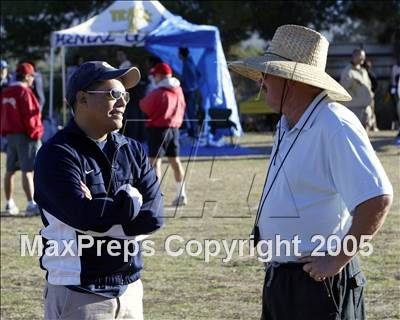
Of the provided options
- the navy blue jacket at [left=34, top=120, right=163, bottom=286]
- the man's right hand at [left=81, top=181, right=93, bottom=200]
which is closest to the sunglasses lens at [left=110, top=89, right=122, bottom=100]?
the navy blue jacket at [left=34, top=120, right=163, bottom=286]

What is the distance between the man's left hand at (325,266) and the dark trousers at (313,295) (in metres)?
0.09

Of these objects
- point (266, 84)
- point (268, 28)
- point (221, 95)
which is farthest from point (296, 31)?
point (268, 28)

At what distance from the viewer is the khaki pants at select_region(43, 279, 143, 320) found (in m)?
3.83

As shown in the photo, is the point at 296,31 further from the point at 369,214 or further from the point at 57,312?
the point at 57,312

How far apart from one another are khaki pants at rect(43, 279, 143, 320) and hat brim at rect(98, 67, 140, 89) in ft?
2.89

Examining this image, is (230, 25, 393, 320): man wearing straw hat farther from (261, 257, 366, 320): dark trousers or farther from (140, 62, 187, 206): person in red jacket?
(140, 62, 187, 206): person in red jacket

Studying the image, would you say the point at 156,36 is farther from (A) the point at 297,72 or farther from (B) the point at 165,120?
(A) the point at 297,72

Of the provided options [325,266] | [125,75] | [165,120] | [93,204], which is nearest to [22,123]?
[165,120]

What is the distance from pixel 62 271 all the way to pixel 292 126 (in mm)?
1116

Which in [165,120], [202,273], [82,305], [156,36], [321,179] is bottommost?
[156,36]

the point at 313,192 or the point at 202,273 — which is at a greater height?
the point at 313,192

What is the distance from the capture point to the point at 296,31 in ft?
12.9

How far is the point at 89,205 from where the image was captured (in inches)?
144

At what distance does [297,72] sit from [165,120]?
8.54 metres
